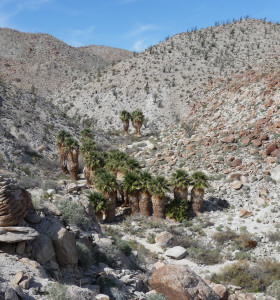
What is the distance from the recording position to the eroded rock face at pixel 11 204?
8750 mm

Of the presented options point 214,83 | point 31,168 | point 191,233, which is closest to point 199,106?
point 214,83

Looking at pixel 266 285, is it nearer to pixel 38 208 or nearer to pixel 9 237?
pixel 38 208

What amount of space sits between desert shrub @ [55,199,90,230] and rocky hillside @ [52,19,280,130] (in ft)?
133

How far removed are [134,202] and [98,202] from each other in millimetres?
2923

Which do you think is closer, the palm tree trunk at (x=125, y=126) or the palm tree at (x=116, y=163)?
the palm tree at (x=116, y=163)

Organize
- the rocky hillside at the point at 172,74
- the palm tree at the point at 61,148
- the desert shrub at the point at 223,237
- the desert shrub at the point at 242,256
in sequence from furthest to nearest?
the rocky hillside at the point at 172,74 → the palm tree at the point at 61,148 → the desert shrub at the point at 223,237 → the desert shrub at the point at 242,256

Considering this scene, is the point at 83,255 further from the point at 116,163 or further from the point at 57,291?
the point at 116,163

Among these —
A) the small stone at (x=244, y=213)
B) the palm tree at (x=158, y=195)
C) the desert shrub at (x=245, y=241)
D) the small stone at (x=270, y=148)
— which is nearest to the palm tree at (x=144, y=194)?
the palm tree at (x=158, y=195)

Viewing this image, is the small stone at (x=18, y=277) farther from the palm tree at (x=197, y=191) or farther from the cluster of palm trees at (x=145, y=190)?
the palm tree at (x=197, y=191)

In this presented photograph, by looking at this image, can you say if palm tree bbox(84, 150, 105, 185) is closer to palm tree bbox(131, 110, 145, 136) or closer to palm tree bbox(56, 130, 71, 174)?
palm tree bbox(56, 130, 71, 174)

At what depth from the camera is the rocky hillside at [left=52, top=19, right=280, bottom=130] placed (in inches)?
2228

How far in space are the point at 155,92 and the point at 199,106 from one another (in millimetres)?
12615

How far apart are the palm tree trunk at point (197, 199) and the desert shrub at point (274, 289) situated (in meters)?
9.67

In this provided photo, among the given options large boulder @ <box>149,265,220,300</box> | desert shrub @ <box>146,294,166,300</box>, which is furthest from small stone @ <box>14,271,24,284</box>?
large boulder @ <box>149,265,220,300</box>
